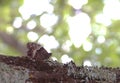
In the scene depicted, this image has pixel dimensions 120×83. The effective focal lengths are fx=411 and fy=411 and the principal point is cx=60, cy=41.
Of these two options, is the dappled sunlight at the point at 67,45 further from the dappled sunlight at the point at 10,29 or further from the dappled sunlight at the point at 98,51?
the dappled sunlight at the point at 10,29

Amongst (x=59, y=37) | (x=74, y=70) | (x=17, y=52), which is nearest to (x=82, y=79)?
(x=74, y=70)

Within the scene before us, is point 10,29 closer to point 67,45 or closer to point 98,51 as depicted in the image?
point 67,45

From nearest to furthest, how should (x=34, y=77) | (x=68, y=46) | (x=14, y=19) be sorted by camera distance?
(x=34, y=77), (x=68, y=46), (x=14, y=19)

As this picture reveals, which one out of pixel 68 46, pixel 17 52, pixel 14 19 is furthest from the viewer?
pixel 14 19

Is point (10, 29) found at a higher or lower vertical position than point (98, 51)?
higher

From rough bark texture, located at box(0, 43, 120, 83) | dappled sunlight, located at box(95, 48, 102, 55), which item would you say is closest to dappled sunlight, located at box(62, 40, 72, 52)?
dappled sunlight, located at box(95, 48, 102, 55)

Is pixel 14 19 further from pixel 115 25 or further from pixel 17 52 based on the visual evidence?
pixel 115 25

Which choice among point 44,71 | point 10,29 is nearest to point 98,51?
point 10,29

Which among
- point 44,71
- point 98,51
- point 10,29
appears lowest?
point 44,71
